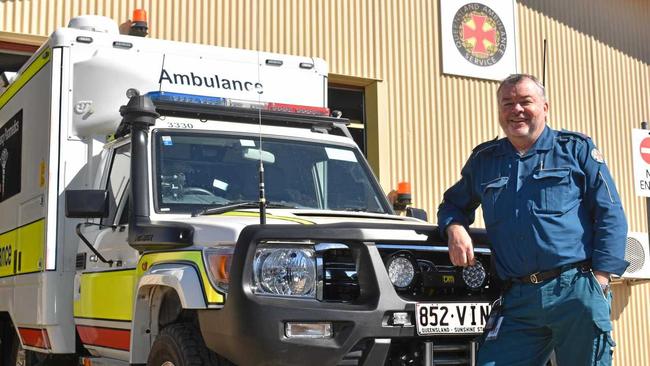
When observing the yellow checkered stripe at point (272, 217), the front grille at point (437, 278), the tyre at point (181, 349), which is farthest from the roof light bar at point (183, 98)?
the front grille at point (437, 278)

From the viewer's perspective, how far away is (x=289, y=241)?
399 centimetres

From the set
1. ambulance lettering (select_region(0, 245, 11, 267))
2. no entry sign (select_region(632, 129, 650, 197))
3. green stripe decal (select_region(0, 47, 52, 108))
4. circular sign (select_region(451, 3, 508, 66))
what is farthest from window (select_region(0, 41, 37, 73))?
no entry sign (select_region(632, 129, 650, 197))

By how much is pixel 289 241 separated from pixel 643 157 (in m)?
6.74

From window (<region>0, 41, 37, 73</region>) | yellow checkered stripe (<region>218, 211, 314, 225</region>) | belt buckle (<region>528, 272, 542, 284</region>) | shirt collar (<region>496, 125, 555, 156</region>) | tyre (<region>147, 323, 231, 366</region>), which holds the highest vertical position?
window (<region>0, 41, 37, 73</region>)

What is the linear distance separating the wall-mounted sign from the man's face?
937cm

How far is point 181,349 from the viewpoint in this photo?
426 cm

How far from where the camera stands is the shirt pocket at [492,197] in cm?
385

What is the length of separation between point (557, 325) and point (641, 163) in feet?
21.3

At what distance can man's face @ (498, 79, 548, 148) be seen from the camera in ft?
12.6

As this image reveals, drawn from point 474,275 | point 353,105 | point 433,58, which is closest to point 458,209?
point 474,275

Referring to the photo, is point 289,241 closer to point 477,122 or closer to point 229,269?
point 229,269

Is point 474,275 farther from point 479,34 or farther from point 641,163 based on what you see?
point 479,34

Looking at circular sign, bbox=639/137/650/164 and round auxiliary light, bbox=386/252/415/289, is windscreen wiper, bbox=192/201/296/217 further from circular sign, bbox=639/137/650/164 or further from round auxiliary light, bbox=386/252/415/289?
circular sign, bbox=639/137/650/164

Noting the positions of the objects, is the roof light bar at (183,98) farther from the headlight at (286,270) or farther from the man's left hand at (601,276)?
the man's left hand at (601,276)
